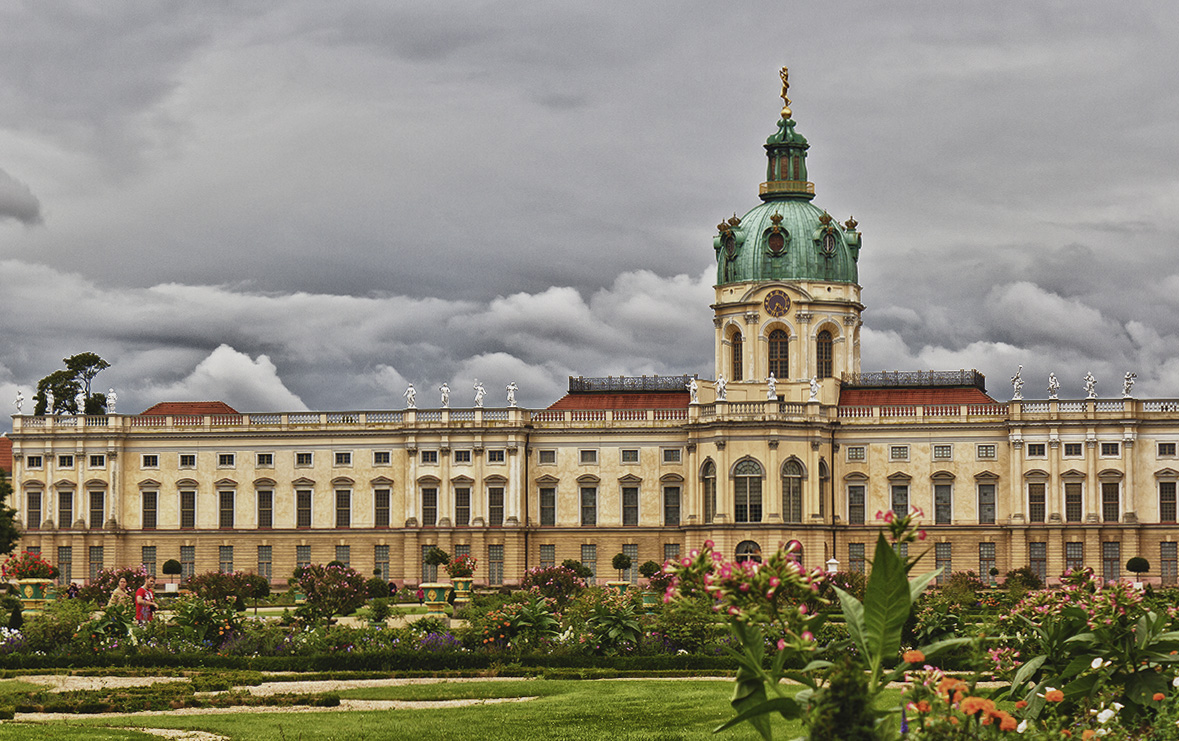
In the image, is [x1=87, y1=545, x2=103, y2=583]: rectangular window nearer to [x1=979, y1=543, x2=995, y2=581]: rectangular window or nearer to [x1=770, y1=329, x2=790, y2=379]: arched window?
[x1=770, y1=329, x2=790, y2=379]: arched window

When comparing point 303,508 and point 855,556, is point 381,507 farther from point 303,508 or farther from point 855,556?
point 855,556

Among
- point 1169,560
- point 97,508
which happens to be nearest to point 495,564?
point 97,508

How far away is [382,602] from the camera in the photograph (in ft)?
193

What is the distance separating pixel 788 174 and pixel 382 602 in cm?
4650

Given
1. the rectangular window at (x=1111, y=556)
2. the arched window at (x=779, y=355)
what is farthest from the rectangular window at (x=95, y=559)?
the rectangular window at (x=1111, y=556)

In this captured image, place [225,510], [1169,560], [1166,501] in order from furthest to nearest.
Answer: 1. [225,510]
2. [1166,501]
3. [1169,560]

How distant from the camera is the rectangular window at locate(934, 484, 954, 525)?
85875mm

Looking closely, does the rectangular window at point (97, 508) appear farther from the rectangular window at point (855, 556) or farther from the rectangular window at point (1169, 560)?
the rectangular window at point (1169, 560)

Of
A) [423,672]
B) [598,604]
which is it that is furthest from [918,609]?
[423,672]

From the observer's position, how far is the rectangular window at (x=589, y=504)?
291ft

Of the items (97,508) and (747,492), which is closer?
(747,492)

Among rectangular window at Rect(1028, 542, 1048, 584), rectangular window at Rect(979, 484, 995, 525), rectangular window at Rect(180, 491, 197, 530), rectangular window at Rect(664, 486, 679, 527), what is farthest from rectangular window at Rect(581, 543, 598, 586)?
rectangular window at Rect(1028, 542, 1048, 584)

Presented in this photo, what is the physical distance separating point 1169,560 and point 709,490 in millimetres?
24249

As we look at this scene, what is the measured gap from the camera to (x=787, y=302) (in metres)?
91.5
